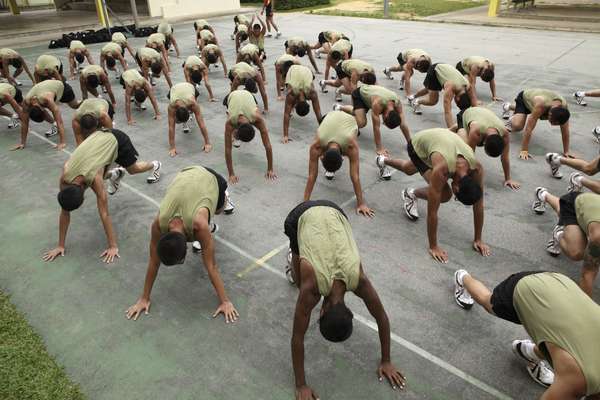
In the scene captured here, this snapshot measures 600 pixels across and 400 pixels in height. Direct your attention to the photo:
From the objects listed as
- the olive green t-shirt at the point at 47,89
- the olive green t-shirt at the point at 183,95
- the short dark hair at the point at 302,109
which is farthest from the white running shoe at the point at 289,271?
the olive green t-shirt at the point at 47,89

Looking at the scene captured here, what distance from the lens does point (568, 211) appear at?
3887 millimetres

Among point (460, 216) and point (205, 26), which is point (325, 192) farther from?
point (205, 26)

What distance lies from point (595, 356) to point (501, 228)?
8.57 ft

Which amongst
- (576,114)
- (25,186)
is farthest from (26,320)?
(576,114)

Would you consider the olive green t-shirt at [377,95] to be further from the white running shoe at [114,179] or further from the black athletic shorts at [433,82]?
the white running shoe at [114,179]

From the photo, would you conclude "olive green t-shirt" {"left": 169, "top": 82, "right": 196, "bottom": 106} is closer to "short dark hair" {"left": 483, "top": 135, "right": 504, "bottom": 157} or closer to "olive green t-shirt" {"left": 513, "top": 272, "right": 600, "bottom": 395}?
"short dark hair" {"left": 483, "top": 135, "right": 504, "bottom": 157}

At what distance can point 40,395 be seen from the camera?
Result: 3.02 m

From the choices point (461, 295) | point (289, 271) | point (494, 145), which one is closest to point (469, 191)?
point (461, 295)

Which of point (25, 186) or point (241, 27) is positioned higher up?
point (241, 27)

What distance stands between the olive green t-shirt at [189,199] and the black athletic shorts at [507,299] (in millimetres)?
2452

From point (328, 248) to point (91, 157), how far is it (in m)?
3.00

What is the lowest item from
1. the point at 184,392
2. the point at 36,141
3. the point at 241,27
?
the point at 184,392

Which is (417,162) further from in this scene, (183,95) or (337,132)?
(183,95)

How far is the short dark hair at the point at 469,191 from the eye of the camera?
3852 millimetres
